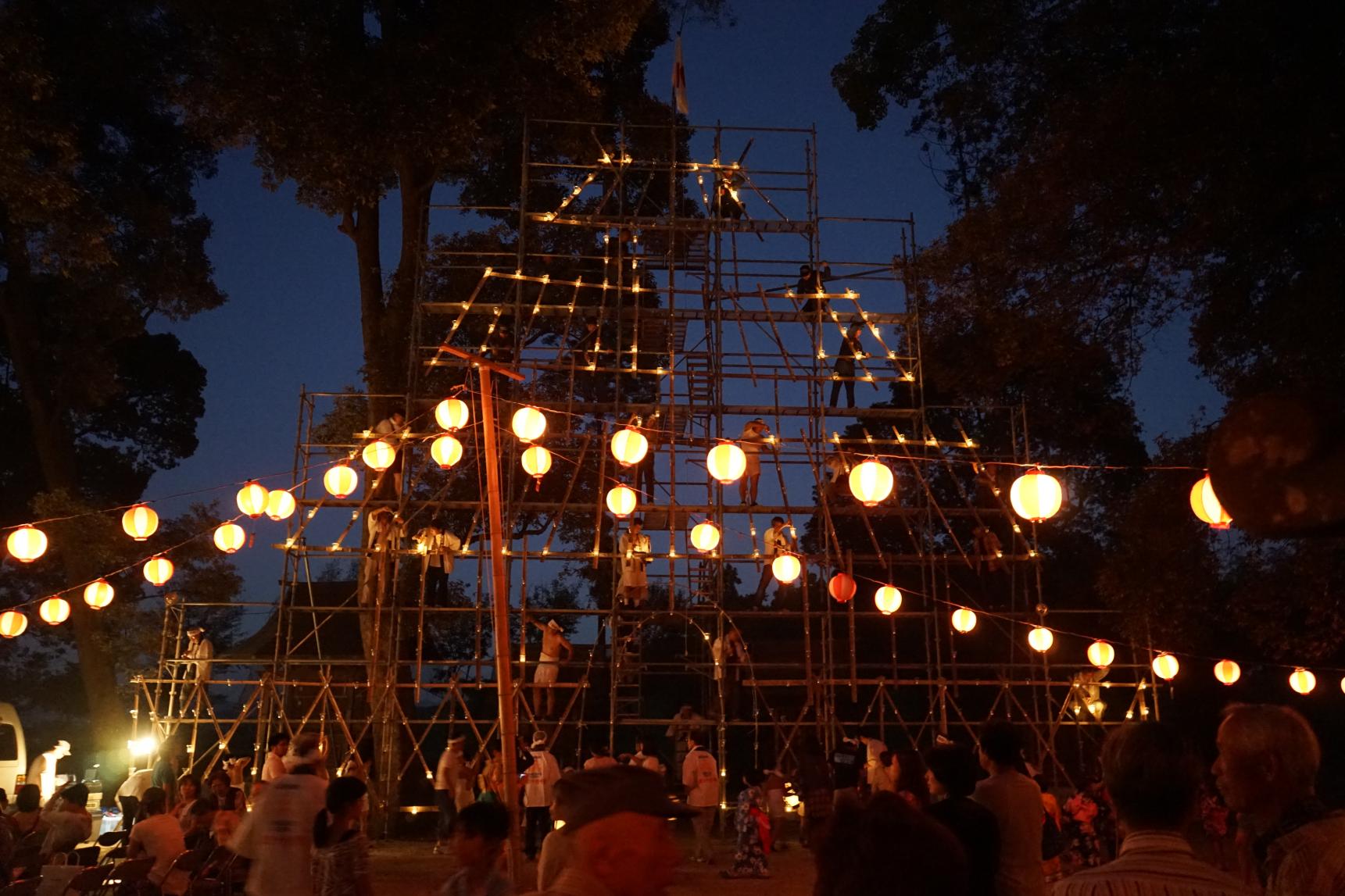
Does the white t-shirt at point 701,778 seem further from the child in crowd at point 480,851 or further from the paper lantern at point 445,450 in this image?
the child in crowd at point 480,851

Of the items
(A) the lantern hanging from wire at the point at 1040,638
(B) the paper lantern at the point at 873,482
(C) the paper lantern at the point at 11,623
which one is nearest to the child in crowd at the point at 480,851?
(B) the paper lantern at the point at 873,482

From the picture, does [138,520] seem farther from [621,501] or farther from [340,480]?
[621,501]

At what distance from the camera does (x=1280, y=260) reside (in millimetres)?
10688

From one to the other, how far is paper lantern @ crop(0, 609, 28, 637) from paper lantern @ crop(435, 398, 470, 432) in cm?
523

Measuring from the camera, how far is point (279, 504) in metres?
12.5

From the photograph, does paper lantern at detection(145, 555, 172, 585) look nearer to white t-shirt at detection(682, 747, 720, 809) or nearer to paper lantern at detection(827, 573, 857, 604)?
white t-shirt at detection(682, 747, 720, 809)

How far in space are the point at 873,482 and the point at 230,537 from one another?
24.2ft

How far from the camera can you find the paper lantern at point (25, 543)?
36.1 feet

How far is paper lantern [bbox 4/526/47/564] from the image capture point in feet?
36.1

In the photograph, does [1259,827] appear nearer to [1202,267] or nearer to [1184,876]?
[1184,876]

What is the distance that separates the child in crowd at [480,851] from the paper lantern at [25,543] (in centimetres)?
886

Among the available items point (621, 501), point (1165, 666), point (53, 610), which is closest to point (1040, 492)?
point (621, 501)

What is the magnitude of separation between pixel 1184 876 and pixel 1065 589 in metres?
20.7

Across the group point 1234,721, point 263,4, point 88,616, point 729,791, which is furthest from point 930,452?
point 1234,721
